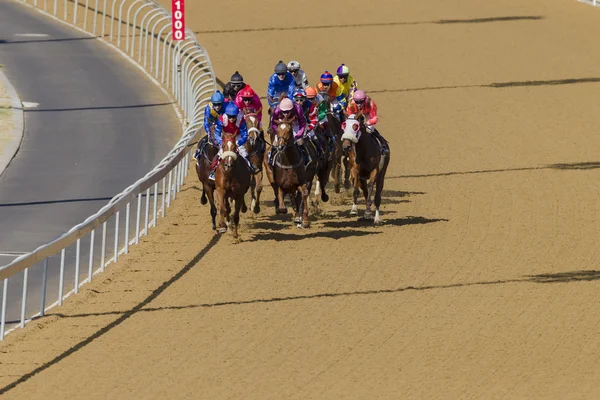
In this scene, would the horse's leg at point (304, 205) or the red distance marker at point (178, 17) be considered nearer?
the horse's leg at point (304, 205)

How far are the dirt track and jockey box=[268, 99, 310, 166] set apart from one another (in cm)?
128

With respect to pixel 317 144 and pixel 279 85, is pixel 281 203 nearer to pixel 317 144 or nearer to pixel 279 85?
pixel 317 144

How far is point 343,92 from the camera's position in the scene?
21219mm

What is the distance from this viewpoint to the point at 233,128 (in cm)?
1797

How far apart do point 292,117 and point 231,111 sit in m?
0.99

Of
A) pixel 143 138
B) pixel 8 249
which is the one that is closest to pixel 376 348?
pixel 8 249

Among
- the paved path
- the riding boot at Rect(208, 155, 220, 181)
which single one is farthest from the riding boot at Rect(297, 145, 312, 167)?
the paved path

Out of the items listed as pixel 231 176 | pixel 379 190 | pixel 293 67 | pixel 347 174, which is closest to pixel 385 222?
pixel 379 190

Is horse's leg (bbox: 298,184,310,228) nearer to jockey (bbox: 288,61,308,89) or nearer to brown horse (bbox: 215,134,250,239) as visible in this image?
brown horse (bbox: 215,134,250,239)

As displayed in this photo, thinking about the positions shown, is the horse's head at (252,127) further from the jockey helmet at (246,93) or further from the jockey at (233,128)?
the jockey helmet at (246,93)

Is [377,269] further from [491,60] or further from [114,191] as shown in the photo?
[491,60]

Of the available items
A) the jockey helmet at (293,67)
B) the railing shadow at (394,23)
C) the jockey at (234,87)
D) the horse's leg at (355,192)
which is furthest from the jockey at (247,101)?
the railing shadow at (394,23)

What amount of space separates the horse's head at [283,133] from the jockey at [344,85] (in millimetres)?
2672

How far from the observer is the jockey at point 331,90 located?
20781mm
